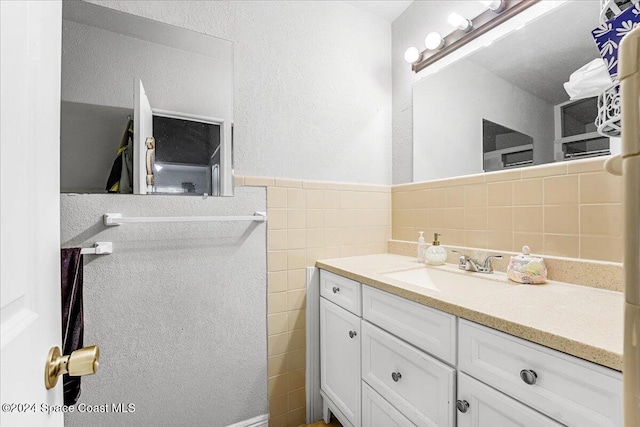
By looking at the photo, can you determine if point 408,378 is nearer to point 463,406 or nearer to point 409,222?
point 463,406

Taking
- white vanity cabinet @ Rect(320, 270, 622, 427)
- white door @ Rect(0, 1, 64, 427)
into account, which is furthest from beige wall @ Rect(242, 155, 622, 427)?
white door @ Rect(0, 1, 64, 427)

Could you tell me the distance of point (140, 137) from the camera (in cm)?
126

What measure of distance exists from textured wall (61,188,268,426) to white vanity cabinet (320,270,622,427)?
43 cm

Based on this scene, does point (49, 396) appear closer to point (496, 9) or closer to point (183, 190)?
point (183, 190)

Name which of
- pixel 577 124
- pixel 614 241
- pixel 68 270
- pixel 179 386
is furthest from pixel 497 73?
pixel 179 386

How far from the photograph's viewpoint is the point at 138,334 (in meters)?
1.24

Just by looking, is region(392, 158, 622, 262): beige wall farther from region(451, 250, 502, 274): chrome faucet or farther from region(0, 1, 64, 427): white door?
region(0, 1, 64, 427): white door

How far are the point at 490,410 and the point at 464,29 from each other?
164 cm

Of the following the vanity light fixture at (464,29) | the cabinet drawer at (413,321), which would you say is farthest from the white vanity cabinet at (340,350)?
the vanity light fixture at (464,29)

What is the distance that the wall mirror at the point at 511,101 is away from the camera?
3.57 ft

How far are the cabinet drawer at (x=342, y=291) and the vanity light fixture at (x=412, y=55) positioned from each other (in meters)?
1.34

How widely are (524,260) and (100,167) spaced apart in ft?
5.69

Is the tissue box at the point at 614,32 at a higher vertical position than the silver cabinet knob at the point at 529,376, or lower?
higher

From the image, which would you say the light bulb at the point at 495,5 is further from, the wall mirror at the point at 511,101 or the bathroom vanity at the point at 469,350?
the bathroom vanity at the point at 469,350
